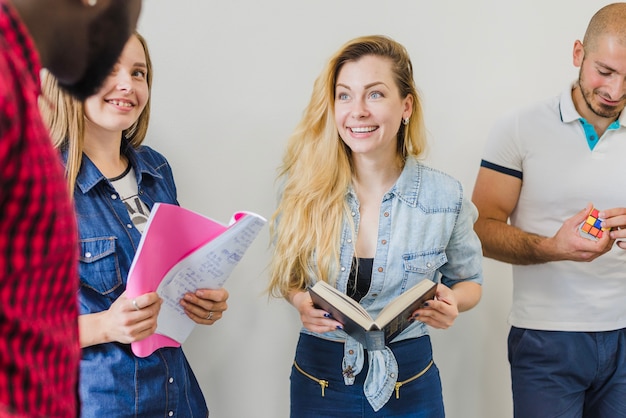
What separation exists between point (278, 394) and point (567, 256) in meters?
0.94

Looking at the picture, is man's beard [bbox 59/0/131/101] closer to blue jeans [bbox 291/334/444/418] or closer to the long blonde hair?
the long blonde hair

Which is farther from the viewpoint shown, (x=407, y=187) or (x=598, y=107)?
(x=598, y=107)

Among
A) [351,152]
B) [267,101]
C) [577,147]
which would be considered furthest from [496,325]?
[267,101]

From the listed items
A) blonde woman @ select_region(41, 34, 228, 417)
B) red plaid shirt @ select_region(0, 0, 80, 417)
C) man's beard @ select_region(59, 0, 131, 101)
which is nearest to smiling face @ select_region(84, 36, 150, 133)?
blonde woman @ select_region(41, 34, 228, 417)

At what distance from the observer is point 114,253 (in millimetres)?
1467

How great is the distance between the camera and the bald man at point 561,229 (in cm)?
199

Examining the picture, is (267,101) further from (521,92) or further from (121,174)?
(521,92)

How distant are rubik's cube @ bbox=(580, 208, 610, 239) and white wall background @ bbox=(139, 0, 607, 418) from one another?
1.66ft

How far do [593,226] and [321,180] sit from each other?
73 cm

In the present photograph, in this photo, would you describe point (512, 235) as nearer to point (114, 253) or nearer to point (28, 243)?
point (114, 253)

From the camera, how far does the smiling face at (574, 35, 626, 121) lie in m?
1.98

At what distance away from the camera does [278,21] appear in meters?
2.03

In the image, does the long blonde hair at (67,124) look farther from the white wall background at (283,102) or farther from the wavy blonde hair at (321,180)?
the wavy blonde hair at (321,180)

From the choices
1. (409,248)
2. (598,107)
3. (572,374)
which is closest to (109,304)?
(409,248)
